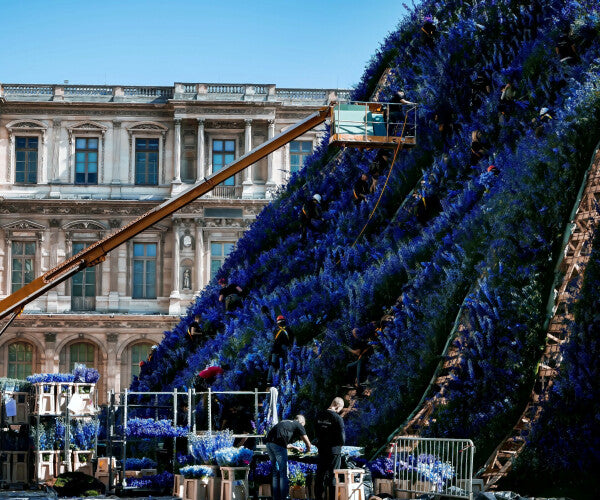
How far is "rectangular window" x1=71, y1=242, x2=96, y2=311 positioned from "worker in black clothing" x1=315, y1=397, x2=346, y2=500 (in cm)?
3422

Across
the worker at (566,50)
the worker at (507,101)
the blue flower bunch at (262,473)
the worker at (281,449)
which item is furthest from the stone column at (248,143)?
the worker at (281,449)

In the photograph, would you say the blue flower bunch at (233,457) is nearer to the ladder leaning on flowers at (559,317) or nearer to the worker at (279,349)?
the ladder leaning on flowers at (559,317)

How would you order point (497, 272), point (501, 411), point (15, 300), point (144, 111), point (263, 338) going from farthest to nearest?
1. point (144, 111)
2. point (15, 300)
3. point (263, 338)
4. point (497, 272)
5. point (501, 411)

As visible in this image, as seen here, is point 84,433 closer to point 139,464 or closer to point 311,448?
point 139,464

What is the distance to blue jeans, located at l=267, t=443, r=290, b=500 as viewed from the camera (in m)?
13.4

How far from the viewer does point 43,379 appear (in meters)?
18.9

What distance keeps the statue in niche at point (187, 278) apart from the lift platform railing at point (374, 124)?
24.3 metres

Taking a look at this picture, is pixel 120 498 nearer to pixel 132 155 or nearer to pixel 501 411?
pixel 501 411

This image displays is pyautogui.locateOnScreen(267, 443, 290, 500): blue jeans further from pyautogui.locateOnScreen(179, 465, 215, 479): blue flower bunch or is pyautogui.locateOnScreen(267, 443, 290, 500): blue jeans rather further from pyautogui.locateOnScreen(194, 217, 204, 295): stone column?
pyautogui.locateOnScreen(194, 217, 204, 295): stone column

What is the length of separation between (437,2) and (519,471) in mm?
13201

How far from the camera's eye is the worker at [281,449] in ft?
43.8

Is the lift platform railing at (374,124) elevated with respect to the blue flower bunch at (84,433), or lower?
elevated

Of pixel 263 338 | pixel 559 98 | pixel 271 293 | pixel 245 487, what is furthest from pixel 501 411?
pixel 271 293

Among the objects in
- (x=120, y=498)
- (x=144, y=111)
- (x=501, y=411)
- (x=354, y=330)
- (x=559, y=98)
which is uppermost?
(x=144, y=111)
